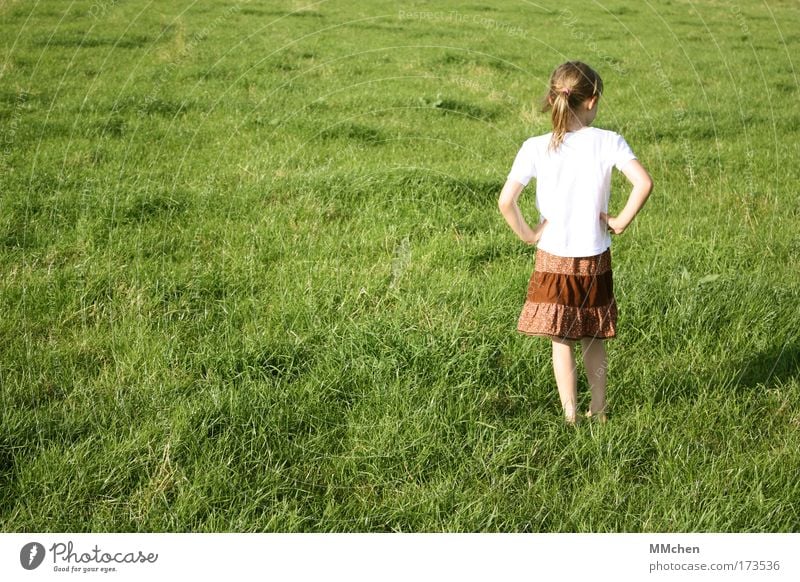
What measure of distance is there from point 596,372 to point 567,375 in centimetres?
15

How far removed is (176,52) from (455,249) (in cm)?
833

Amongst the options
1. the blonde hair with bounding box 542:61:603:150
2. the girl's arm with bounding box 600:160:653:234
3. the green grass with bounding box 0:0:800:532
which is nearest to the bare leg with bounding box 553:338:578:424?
the green grass with bounding box 0:0:800:532

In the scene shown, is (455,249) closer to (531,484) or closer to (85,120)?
(531,484)

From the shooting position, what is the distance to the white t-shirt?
328cm

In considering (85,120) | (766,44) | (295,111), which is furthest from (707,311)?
(766,44)

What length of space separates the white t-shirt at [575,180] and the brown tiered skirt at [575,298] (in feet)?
0.24

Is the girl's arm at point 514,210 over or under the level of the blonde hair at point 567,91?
under

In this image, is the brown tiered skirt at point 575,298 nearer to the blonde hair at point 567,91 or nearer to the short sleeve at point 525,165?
the short sleeve at point 525,165

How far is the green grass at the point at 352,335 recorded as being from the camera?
3105 millimetres

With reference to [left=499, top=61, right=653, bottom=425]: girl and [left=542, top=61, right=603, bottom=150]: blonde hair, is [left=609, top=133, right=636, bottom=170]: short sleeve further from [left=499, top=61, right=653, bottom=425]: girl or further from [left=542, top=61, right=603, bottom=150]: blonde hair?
[left=542, top=61, right=603, bottom=150]: blonde hair
